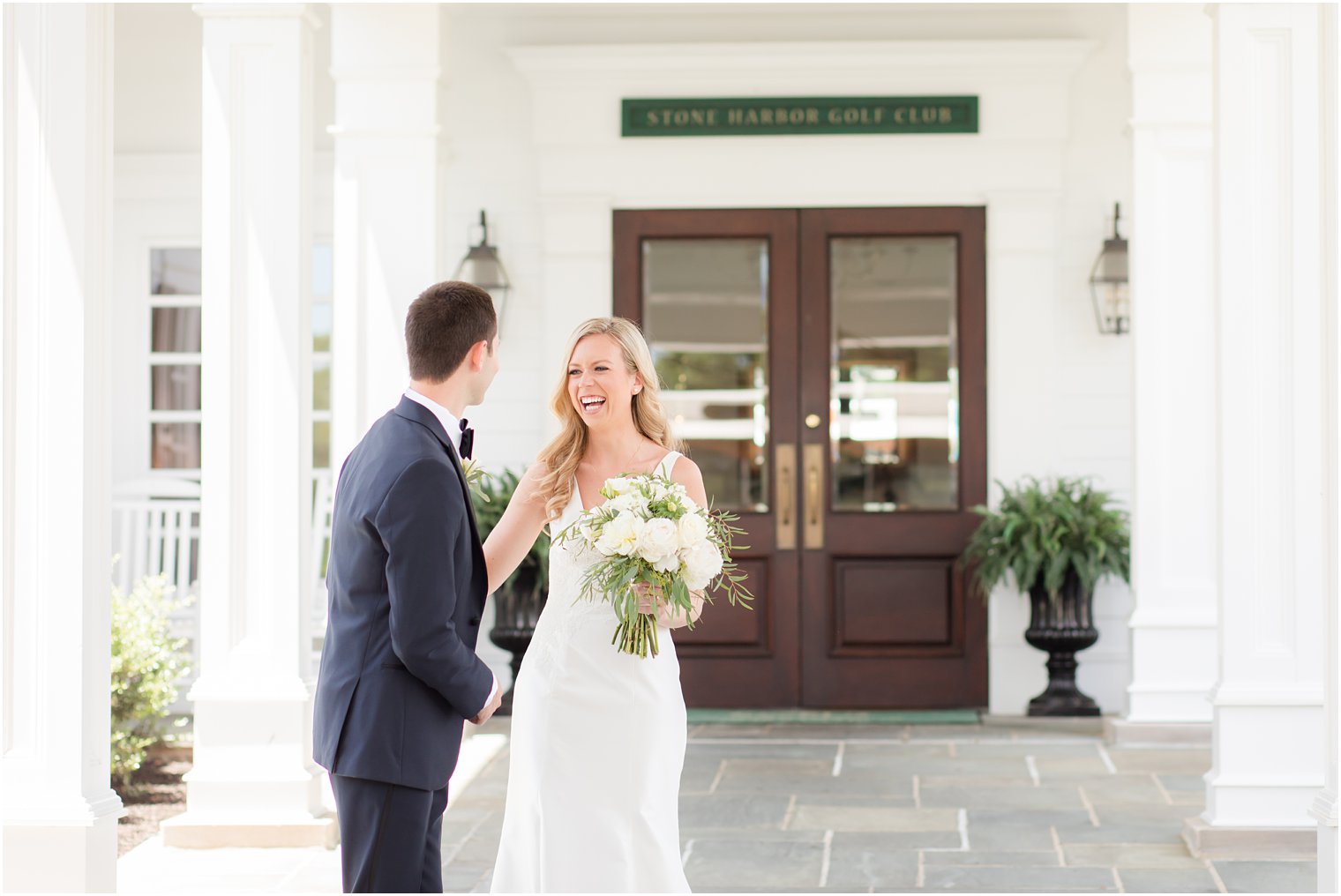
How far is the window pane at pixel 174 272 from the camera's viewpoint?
8008mm

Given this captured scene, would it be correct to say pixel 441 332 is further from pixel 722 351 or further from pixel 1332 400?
pixel 722 351

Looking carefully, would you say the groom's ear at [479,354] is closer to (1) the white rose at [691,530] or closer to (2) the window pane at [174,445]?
(1) the white rose at [691,530]

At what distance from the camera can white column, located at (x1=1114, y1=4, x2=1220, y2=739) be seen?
694 centimetres

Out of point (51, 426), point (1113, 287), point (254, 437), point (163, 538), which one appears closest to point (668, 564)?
point (51, 426)

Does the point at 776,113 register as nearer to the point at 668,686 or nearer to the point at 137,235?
the point at 137,235

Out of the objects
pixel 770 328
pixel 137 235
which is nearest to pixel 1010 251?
pixel 770 328

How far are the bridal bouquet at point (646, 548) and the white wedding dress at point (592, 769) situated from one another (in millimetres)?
133

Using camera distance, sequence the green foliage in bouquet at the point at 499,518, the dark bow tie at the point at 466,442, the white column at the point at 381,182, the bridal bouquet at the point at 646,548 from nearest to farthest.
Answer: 1. the dark bow tie at the point at 466,442
2. the bridal bouquet at the point at 646,548
3. the white column at the point at 381,182
4. the green foliage in bouquet at the point at 499,518

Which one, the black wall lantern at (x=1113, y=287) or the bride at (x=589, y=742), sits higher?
the black wall lantern at (x=1113, y=287)

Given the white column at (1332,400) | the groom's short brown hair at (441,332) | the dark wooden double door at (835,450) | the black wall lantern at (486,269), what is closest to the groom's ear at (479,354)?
the groom's short brown hair at (441,332)

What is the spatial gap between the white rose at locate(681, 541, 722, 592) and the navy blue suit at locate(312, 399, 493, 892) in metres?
0.52

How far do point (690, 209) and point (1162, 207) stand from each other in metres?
2.50

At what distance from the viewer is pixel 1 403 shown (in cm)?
333

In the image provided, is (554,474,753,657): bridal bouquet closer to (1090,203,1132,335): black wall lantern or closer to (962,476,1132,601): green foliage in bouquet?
(962,476,1132,601): green foliage in bouquet
